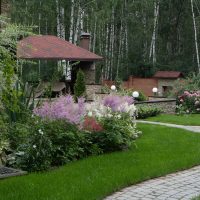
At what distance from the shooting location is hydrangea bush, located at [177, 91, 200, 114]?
2123cm

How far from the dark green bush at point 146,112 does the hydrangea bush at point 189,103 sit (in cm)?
208

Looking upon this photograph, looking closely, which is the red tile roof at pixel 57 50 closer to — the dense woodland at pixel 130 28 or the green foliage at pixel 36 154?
the dense woodland at pixel 130 28

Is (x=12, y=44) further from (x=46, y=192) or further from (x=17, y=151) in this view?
(x=17, y=151)

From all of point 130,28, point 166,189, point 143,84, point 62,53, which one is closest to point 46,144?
point 166,189

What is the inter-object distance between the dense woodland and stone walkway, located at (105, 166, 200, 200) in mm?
25256

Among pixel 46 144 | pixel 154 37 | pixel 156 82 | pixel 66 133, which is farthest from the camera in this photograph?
pixel 154 37

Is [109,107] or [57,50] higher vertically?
[57,50]

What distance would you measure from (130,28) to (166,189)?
1416 inches

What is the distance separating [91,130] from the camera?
9523mm

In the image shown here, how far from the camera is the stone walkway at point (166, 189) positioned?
626cm

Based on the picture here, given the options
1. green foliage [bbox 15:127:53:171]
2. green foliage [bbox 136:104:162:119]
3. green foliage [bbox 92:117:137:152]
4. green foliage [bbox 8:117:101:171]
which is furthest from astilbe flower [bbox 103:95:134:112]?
green foliage [bbox 136:104:162:119]

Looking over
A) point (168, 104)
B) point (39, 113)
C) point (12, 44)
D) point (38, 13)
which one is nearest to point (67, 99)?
point (39, 113)

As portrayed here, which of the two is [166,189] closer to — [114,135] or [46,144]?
[46,144]

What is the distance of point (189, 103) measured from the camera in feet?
70.6
